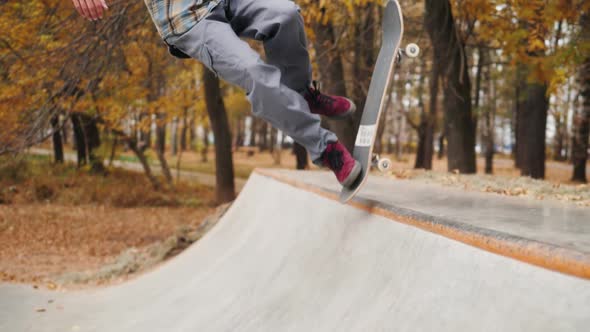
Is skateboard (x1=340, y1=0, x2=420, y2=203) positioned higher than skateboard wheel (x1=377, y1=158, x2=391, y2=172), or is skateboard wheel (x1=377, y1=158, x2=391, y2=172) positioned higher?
skateboard (x1=340, y1=0, x2=420, y2=203)

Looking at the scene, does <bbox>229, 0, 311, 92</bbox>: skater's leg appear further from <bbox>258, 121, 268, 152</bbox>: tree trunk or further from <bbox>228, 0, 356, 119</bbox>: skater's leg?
<bbox>258, 121, 268, 152</bbox>: tree trunk

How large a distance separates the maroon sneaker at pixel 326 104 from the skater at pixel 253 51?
321mm

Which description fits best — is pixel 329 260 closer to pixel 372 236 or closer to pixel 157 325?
pixel 372 236

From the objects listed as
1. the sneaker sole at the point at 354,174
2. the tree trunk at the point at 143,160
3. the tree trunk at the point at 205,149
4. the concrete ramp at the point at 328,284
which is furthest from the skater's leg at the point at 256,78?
the tree trunk at the point at 205,149

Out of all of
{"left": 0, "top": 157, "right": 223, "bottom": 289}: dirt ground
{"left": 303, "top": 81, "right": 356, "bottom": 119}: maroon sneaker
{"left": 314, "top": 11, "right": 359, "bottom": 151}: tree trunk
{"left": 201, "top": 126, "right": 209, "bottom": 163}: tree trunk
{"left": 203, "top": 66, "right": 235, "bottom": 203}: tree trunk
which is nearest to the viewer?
{"left": 303, "top": 81, "right": 356, "bottom": 119}: maroon sneaker

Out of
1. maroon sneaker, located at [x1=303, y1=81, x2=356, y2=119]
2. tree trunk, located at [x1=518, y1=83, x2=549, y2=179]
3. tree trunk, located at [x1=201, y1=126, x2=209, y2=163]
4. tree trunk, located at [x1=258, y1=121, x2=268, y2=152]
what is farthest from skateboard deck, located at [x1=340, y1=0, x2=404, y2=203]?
tree trunk, located at [x1=258, y1=121, x2=268, y2=152]

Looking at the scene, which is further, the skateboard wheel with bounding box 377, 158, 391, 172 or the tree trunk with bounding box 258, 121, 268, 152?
the tree trunk with bounding box 258, 121, 268, 152

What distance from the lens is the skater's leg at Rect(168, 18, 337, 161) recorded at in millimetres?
2521

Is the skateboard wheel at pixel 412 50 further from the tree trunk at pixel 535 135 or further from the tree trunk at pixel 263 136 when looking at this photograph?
the tree trunk at pixel 263 136

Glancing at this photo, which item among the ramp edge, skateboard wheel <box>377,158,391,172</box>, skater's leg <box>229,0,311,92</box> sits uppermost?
skater's leg <box>229,0,311,92</box>

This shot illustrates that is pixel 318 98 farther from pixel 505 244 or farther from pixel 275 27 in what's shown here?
pixel 505 244

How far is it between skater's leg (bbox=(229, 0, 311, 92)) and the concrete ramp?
2.92 feet

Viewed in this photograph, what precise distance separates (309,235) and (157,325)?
3.39 ft

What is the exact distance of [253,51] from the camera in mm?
2615
